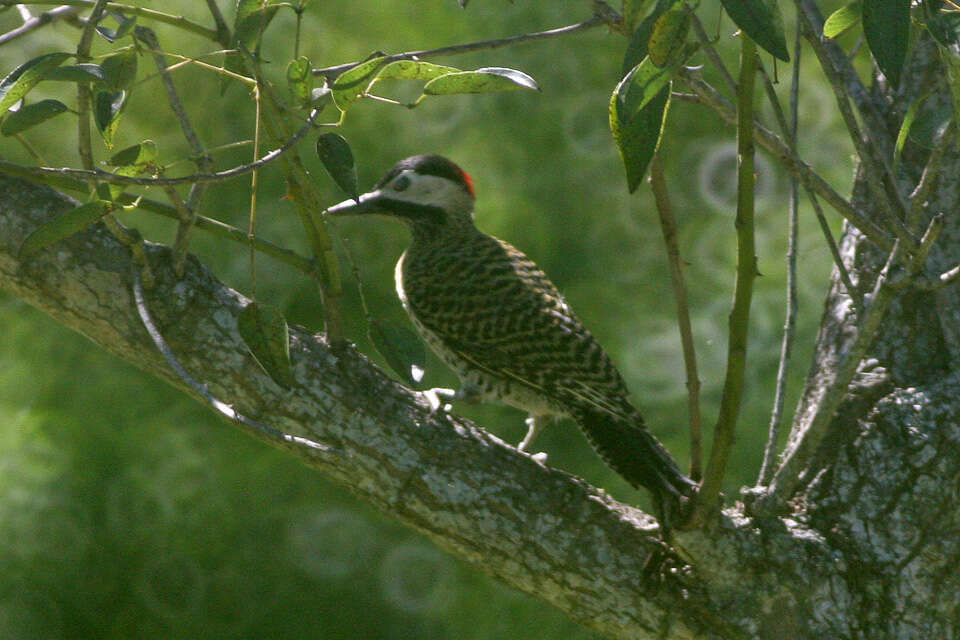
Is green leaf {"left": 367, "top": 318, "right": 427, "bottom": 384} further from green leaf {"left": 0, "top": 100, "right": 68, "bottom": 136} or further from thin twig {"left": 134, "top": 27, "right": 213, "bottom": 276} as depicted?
green leaf {"left": 0, "top": 100, "right": 68, "bottom": 136}

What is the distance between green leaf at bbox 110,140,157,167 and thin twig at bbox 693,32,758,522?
2.85ft

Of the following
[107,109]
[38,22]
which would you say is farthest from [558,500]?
[38,22]

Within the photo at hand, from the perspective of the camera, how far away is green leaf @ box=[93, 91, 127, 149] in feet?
4.90

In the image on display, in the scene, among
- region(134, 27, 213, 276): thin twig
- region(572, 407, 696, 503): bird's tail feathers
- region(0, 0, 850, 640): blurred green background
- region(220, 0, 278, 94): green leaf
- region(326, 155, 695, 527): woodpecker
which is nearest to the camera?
region(220, 0, 278, 94): green leaf

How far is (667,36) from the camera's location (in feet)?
3.87

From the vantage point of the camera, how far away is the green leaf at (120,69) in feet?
5.03

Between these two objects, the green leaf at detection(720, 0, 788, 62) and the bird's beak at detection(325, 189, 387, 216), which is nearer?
the green leaf at detection(720, 0, 788, 62)

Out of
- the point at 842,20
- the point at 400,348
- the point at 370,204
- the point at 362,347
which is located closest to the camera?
the point at 842,20

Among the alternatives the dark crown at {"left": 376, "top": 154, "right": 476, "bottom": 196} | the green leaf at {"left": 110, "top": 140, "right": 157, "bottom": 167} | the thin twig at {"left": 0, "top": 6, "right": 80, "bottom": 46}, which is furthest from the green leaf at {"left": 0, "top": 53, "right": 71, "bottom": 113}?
the dark crown at {"left": 376, "top": 154, "right": 476, "bottom": 196}

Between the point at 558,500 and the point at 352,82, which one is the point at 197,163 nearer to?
the point at 352,82

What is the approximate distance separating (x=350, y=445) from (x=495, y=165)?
2.50 meters

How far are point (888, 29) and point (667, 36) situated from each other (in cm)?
24

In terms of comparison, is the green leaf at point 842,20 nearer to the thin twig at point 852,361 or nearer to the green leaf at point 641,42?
the thin twig at point 852,361

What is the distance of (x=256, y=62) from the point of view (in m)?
1.46
